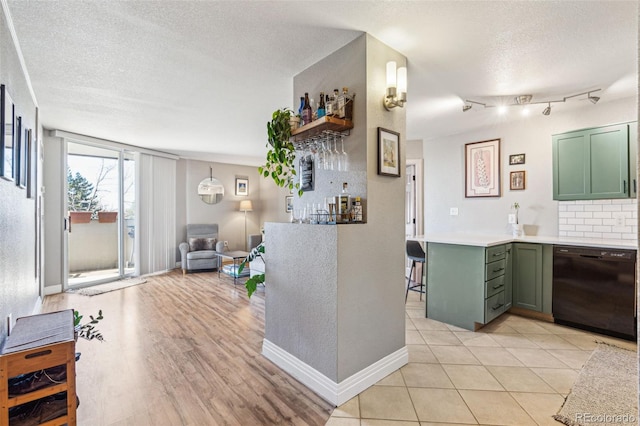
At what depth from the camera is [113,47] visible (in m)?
2.20

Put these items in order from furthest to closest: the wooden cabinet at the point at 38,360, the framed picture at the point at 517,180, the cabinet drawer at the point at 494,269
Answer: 1. the framed picture at the point at 517,180
2. the cabinet drawer at the point at 494,269
3. the wooden cabinet at the point at 38,360

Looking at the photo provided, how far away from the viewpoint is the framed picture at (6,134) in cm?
163

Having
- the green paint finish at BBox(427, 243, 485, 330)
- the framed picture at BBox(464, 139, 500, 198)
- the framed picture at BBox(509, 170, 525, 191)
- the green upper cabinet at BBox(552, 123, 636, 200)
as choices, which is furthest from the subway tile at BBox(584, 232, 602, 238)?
the green paint finish at BBox(427, 243, 485, 330)

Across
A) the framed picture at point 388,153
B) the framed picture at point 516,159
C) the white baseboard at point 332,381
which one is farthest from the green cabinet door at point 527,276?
the framed picture at point 388,153

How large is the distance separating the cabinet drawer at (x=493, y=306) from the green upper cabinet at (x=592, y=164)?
1.37 m

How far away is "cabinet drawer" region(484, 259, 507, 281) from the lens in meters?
2.84

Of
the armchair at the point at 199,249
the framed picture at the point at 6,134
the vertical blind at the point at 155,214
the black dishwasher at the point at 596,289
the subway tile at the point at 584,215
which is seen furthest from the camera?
the armchair at the point at 199,249

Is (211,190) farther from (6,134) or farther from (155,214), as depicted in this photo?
(6,134)

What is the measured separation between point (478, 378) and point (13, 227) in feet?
11.5

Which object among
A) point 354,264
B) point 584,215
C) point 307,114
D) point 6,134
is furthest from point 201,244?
point 584,215

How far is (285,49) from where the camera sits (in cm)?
224

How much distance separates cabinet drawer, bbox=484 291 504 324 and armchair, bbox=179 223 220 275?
464cm

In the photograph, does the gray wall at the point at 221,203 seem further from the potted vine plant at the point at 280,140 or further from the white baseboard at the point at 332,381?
the white baseboard at the point at 332,381

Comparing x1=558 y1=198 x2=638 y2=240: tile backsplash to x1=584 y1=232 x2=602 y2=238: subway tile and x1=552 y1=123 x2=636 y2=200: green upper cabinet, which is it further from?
x1=552 y1=123 x2=636 y2=200: green upper cabinet
